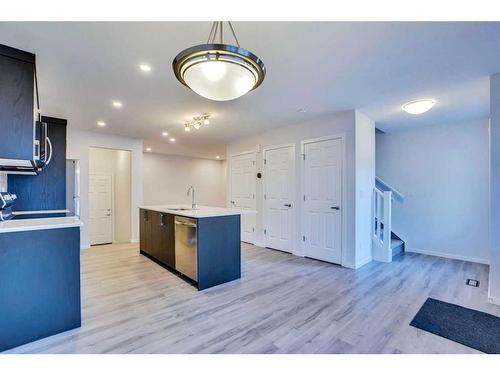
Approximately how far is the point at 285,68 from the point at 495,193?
265 centimetres

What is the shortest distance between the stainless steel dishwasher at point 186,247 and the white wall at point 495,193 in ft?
11.0

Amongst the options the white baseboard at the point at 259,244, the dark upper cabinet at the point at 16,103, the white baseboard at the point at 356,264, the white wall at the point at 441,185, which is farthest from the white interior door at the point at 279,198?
the dark upper cabinet at the point at 16,103

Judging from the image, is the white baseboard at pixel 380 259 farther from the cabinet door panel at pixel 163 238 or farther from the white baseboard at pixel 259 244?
→ the cabinet door panel at pixel 163 238

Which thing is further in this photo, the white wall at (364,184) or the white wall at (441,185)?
the white wall at (441,185)

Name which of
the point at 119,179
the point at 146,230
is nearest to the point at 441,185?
the point at 146,230

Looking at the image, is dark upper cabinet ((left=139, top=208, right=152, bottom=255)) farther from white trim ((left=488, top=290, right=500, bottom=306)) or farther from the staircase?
white trim ((left=488, top=290, right=500, bottom=306))

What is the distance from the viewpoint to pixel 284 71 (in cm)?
263

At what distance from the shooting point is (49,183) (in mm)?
4270

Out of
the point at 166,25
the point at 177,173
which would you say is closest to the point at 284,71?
the point at 166,25

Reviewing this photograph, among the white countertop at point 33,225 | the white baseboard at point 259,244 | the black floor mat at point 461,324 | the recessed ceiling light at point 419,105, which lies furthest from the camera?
the white baseboard at point 259,244

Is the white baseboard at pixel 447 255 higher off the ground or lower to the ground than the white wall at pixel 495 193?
lower

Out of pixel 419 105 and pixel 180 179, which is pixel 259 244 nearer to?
pixel 419 105

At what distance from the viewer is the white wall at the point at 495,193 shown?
2648mm
